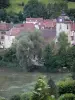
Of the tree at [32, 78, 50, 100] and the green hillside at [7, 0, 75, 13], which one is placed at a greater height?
the tree at [32, 78, 50, 100]

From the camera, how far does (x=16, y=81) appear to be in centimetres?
3369

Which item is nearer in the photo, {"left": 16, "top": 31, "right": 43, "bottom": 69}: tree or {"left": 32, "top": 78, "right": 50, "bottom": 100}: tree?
{"left": 32, "top": 78, "right": 50, "bottom": 100}: tree

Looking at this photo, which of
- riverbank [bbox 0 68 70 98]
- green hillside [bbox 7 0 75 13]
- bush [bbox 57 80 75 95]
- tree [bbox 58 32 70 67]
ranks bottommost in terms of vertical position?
riverbank [bbox 0 68 70 98]

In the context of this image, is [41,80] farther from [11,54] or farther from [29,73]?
[11,54]

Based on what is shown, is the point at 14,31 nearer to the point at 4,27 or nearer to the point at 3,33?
the point at 3,33

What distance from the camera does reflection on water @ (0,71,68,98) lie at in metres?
29.2

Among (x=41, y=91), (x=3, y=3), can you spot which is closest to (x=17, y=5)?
(x=3, y=3)

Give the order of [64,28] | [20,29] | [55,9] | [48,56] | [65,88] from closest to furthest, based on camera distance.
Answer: [65,88] < [48,56] < [64,28] < [20,29] < [55,9]

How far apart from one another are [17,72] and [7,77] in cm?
185

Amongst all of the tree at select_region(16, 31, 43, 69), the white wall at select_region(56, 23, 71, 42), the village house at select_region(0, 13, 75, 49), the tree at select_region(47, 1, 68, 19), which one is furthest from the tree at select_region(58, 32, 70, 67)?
the tree at select_region(47, 1, 68, 19)

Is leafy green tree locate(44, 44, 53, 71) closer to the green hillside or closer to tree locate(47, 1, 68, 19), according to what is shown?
tree locate(47, 1, 68, 19)

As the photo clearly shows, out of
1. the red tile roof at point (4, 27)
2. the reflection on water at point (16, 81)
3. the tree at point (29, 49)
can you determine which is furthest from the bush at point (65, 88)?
the red tile roof at point (4, 27)

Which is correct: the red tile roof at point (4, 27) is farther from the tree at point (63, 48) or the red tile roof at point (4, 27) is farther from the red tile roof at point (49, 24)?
the tree at point (63, 48)

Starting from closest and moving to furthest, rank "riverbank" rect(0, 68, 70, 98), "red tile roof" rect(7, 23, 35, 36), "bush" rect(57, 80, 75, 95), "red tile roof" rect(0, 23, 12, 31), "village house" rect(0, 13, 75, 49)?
"bush" rect(57, 80, 75, 95)
"riverbank" rect(0, 68, 70, 98)
"village house" rect(0, 13, 75, 49)
"red tile roof" rect(7, 23, 35, 36)
"red tile roof" rect(0, 23, 12, 31)
